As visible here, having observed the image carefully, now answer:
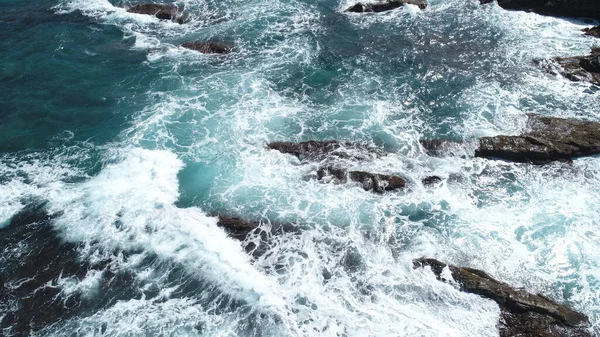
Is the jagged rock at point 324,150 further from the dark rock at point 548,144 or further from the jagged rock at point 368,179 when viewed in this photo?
the dark rock at point 548,144

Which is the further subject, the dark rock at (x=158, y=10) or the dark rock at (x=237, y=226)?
the dark rock at (x=158, y=10)

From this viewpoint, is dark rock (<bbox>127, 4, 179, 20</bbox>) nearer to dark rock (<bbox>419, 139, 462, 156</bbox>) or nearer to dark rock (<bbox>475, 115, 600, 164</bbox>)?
dark rock (<bbox>419, 139, 462, 156</bbox>)

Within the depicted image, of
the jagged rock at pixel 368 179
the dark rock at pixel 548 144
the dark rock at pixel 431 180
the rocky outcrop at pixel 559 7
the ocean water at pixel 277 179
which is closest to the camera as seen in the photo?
the ocean water at pixel 277 179

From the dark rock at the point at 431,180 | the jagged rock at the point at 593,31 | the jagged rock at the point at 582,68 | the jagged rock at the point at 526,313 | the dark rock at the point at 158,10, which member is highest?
the dark rock at the point at 158,10

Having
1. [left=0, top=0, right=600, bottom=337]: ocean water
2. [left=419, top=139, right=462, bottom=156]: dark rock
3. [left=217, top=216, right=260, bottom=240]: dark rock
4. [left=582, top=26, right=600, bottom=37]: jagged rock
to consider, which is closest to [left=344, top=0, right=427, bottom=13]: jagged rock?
[left=0, top=0, right=600, bottom=337]: ocean water

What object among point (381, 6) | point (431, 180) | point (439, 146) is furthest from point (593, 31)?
point (431, 180)

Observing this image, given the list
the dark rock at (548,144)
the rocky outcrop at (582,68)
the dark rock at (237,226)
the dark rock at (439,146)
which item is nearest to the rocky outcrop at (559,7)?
the rocky outcrop at (582,68)
